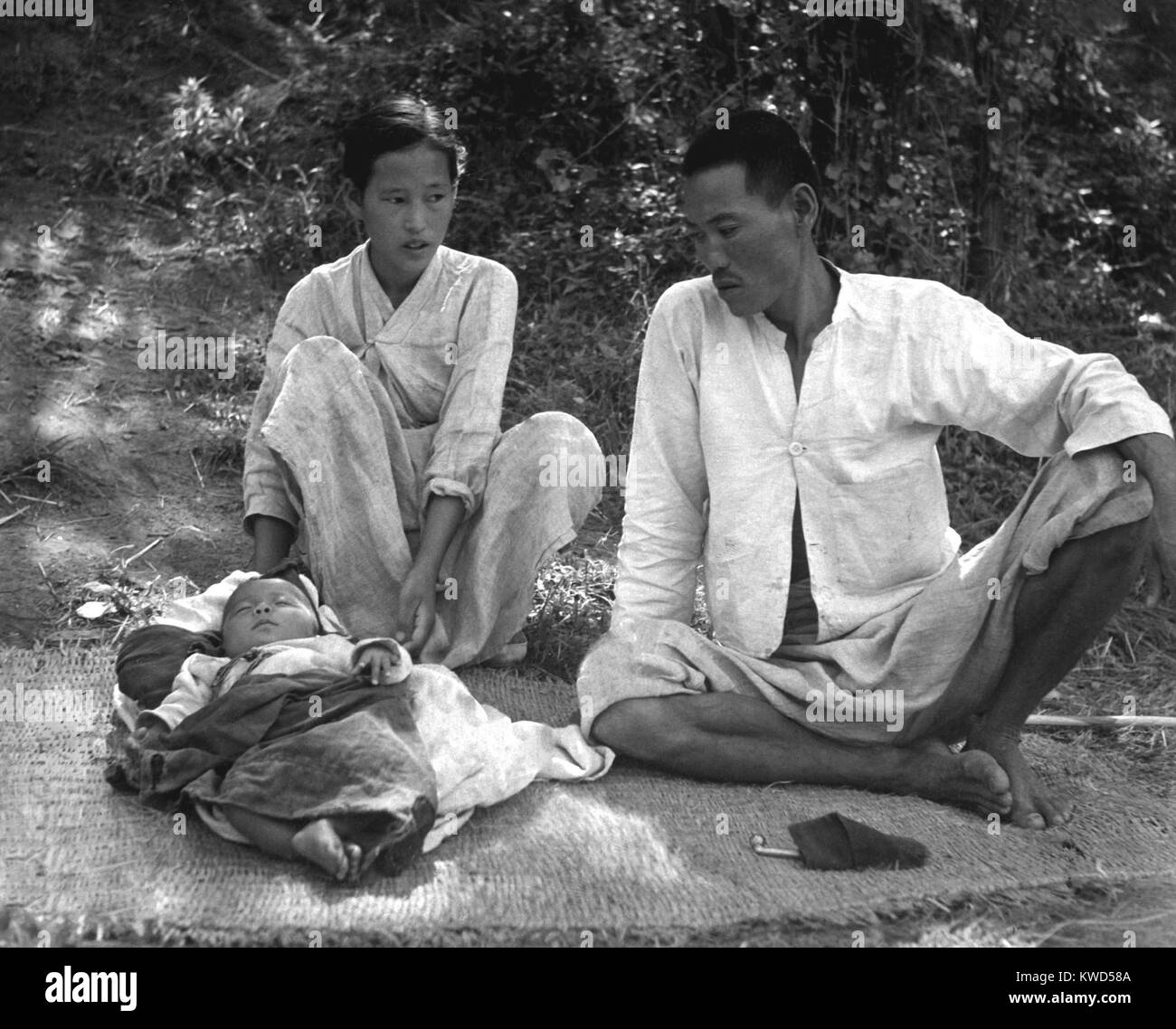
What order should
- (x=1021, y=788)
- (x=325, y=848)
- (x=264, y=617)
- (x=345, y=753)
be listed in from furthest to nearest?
(x=264, y=617)
(x=1021, y=788)
(x=345, y=753)
(x=325, y=848)

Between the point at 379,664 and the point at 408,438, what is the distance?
106 cm

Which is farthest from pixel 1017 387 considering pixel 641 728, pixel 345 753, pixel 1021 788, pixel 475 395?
pixel 345 753

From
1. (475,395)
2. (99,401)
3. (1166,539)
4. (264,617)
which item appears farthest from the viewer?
(99,401)

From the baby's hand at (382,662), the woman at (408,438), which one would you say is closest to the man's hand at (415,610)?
the woman at (408,438)

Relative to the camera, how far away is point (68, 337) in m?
6.10

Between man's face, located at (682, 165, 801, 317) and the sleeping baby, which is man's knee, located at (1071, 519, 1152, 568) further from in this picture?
the sleeping baby

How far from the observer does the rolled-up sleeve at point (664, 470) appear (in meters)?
3.72

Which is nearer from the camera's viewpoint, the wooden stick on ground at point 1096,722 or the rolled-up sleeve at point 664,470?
the rolled-up sleeve at point 664,470

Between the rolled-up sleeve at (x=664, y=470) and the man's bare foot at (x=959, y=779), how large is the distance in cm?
65

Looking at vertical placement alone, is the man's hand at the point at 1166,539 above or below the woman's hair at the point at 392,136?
below

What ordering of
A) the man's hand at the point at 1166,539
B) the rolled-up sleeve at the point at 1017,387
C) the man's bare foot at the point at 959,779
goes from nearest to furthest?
1. the man's hand at the point at 1166,539
2. the rolled-up sleeve at the point at 1017,387
3. the man's bare foot at the point at 959,779

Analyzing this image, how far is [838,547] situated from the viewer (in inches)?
140

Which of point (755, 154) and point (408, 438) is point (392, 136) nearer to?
point (408, 438)

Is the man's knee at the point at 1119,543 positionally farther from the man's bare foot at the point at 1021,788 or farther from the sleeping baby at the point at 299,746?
the sleeping baby at the point at 299,746
